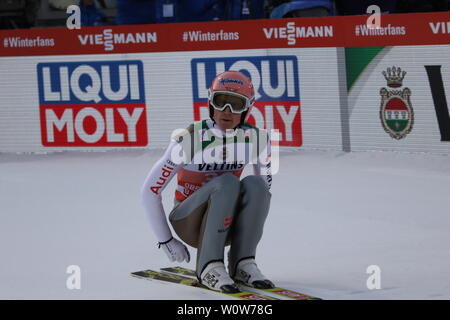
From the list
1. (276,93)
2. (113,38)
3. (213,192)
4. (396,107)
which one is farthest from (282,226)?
(113,38)

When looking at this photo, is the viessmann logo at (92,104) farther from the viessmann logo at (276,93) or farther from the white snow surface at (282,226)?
the viessmann logo at (276,93)

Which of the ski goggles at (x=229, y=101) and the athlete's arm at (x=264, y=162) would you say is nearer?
the ski goggles at (x=229, y=101)

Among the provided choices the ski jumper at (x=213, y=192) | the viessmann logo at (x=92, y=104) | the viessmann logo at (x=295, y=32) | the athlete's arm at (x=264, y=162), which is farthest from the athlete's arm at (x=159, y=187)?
the viessmann logo at (x=92, y=104)

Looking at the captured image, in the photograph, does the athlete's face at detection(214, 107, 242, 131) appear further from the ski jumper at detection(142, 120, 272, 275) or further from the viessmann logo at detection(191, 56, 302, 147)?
the viessmann logo at detection(191, 56, 302, 147)

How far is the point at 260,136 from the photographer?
461 cm

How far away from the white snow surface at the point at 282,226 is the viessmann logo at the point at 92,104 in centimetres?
20

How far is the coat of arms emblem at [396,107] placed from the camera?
25.8 feet

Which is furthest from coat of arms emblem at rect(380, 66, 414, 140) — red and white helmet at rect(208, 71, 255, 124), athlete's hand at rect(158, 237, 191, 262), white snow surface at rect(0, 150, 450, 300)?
athlete's hand at rect(158, 237, 191, 262)

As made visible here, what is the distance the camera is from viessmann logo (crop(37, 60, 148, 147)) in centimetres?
892

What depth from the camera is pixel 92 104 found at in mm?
8992

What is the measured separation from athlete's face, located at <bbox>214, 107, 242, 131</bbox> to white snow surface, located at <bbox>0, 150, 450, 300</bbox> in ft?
2.47

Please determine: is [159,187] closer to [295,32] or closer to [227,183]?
[227,183]

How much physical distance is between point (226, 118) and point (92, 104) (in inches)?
186

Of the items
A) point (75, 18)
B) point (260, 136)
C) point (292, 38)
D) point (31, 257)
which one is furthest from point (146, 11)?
point (260, 136)
